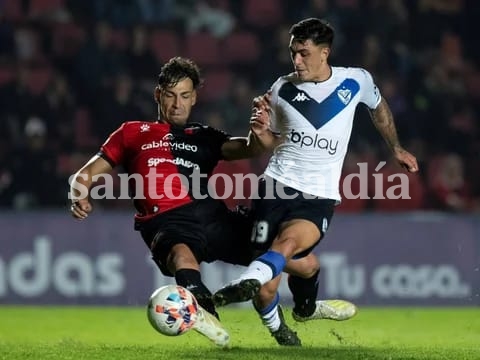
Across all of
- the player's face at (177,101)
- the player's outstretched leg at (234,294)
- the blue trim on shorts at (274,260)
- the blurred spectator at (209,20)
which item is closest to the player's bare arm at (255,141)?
the player's face at (177,101)

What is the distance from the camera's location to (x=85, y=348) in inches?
336

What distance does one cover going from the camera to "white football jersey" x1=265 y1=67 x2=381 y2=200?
850cm

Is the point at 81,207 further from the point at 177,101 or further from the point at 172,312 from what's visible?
the point at 172,312

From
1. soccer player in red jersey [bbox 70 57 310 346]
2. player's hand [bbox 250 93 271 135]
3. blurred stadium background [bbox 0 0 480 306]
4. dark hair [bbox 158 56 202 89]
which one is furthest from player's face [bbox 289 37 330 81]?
blurred stadium background [bbox 0 0 480 306]

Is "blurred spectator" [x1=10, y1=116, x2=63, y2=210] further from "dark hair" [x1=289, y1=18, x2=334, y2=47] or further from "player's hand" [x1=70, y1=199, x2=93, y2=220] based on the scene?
"dark hair" [x1=289, y1=18, x2=334, y2=47]

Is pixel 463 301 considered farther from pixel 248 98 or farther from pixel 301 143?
pixel 301 143

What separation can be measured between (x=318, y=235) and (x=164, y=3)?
9.15 meters

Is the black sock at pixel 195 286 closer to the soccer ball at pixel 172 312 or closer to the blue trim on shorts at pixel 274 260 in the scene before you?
the soccer ball at pixel 172 312

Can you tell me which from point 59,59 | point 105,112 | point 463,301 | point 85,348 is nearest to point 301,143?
point 85,348

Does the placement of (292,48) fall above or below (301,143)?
above

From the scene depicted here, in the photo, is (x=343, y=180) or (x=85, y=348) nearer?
(x=85, y=348)

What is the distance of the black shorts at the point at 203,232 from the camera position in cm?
852

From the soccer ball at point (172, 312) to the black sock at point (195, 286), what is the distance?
34 centimetres

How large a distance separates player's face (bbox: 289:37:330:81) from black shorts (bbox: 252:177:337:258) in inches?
30.7
